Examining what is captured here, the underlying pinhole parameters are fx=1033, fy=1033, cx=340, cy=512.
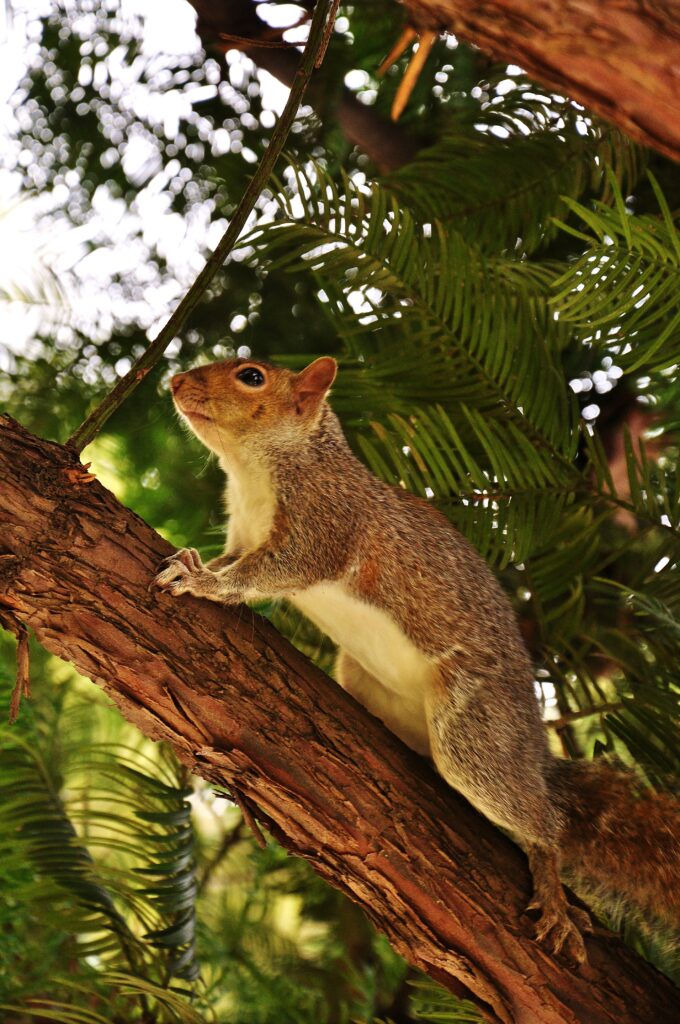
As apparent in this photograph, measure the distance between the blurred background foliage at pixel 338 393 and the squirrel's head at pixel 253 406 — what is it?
64 mm

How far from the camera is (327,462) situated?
145 cm

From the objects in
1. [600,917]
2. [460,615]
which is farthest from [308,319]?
[600,917]

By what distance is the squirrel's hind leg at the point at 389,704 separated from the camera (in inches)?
53.0

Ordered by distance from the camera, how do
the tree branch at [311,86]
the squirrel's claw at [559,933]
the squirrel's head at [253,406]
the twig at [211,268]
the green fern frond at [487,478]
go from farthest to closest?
the tree branch at [311,86]
the squirrel's head at [253,406]
the green fern frond at [487,478]
the squirrel's claw at [559,933]
the twig at [211,268]

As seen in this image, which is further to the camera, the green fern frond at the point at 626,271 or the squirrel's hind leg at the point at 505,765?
the squirrel's hind leg at the point at 505,765

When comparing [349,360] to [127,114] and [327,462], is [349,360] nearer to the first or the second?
[327,462]

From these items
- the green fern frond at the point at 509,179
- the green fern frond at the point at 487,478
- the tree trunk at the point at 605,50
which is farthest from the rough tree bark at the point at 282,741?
the green fern frond at the point at 509,179

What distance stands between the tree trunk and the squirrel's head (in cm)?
50

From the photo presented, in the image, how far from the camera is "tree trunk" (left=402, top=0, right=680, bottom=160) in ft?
3.27

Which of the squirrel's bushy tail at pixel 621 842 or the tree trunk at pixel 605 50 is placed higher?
the tree trunk at pixel 605 50

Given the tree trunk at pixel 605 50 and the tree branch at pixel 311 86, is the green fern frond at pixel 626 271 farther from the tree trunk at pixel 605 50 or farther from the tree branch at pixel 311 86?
the tree branch at pixel 311 86

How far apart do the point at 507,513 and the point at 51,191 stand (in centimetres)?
110

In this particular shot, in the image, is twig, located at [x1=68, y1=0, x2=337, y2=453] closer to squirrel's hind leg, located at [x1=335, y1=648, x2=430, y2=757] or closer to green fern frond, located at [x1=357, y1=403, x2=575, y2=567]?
green fern frond, located at [x1=357, y1=403, x2=575, y2=567]

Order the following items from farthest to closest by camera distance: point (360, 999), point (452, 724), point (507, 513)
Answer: point (360, 999) < point (507, 513) < point (452, 724)
